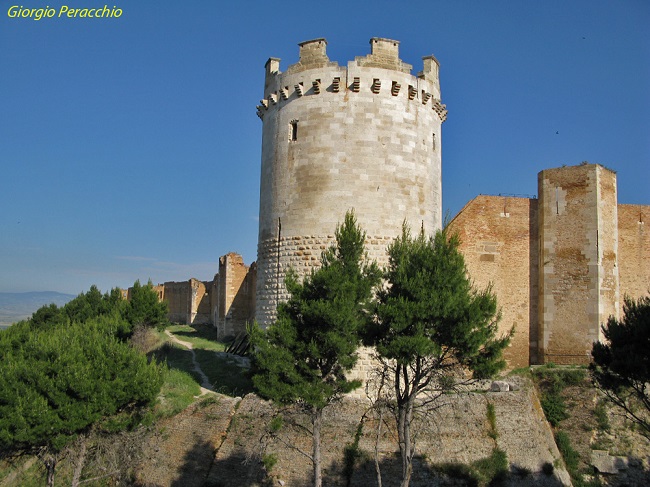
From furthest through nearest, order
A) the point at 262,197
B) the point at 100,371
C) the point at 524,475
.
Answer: the point at 262,197 < the point at 524,475 < the point at 100,371

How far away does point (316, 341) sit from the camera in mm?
12805

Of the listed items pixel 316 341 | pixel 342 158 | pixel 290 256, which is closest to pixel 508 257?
pixel 342 158

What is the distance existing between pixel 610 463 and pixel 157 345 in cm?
1939

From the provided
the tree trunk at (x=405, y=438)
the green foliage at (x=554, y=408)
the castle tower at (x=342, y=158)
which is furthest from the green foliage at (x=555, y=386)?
the tree trunk at (x=405, y=438)

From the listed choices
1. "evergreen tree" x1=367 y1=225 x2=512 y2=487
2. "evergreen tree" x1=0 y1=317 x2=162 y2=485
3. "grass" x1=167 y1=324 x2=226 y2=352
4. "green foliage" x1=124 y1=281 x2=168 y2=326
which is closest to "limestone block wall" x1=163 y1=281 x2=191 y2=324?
"grass" x1=167 y1=324 x2=226 y2=352

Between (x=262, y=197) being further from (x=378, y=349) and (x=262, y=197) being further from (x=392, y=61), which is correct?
(x=378, y=349)

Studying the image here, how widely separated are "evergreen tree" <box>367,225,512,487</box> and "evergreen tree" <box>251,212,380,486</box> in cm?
70

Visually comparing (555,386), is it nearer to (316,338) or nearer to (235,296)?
(316,338)

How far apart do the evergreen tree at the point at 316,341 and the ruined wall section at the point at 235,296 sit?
70.3ft

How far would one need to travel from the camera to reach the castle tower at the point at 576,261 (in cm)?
1991

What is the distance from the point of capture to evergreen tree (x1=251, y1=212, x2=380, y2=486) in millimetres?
12312

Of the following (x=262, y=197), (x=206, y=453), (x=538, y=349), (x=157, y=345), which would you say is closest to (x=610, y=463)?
(x=538, y=349)

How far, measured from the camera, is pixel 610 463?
16.9 m

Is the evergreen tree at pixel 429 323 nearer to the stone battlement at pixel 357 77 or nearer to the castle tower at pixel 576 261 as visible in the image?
the stone battlement at pixel 357 77
